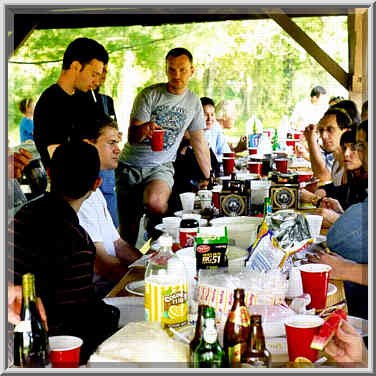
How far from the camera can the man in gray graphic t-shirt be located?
134 inches

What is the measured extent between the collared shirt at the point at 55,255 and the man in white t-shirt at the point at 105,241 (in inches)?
20.9

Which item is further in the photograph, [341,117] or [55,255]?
[341,117]

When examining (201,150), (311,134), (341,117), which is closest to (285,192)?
(341,117)

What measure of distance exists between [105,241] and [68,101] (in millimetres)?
710

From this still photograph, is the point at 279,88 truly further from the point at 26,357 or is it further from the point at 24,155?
the point at 26,357

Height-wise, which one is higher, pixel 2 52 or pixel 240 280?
pixel 2 52

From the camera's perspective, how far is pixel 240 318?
1063mm

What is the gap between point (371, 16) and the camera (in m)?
1.30

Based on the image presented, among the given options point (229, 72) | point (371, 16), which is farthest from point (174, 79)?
point (371, 16)

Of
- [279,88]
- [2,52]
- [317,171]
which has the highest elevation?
[279,88]

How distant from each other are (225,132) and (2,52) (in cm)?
376

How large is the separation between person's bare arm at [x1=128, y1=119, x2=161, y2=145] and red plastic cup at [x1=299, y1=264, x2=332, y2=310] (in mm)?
1952

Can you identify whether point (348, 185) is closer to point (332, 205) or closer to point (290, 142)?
point (332, 205)

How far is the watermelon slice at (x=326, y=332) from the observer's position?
42.4 inches
